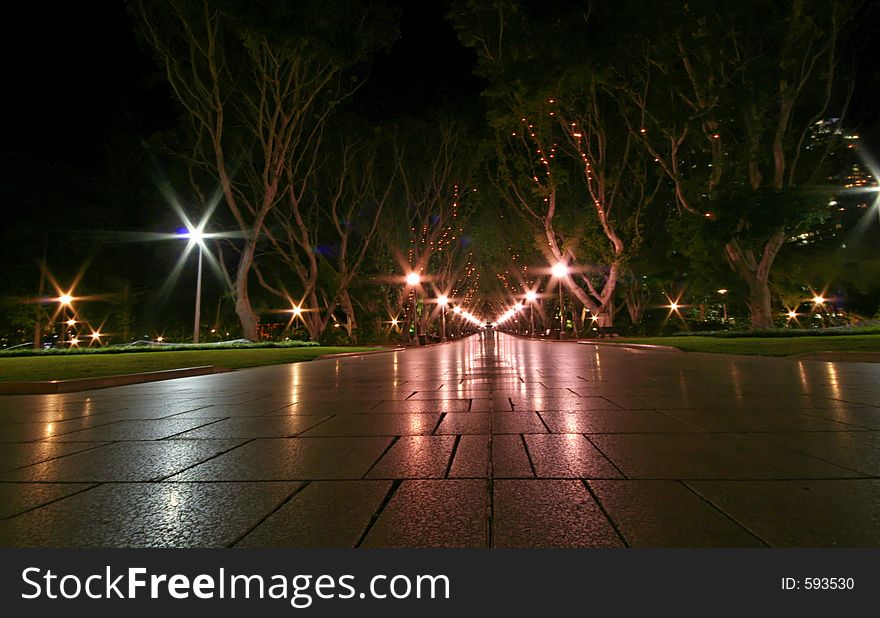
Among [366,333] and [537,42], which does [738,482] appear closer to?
[537,42]

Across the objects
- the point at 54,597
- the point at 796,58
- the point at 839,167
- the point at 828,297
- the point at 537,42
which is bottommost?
the point at 54,597

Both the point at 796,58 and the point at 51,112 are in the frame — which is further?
the point at 51,112

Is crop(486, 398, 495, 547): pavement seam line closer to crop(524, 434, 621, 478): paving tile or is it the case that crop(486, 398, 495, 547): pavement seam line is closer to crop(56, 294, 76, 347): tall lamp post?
crop(524, 434, 621, 478): paving tile

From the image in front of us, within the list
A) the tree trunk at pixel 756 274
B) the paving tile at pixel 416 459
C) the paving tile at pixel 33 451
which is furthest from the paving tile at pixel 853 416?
the tree trunk at pixel 756 274

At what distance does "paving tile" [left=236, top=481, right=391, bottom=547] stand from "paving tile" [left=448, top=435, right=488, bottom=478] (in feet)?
1.74

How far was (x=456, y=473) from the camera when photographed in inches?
124

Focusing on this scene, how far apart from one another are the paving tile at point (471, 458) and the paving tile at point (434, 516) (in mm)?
158

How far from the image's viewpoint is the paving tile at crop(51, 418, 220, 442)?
4547 millimetres

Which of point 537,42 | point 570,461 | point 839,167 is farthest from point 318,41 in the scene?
point 839,167

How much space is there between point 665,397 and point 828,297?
49.5 meters

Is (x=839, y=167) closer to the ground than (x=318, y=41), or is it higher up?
closer to the ground

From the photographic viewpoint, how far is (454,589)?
76.7 inches

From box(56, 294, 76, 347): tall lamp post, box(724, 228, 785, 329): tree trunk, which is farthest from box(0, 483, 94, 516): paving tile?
box(56, 294, 76, 347): tall lamp post

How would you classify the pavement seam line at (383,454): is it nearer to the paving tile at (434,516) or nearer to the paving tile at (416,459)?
the paving tile at (416,459)
